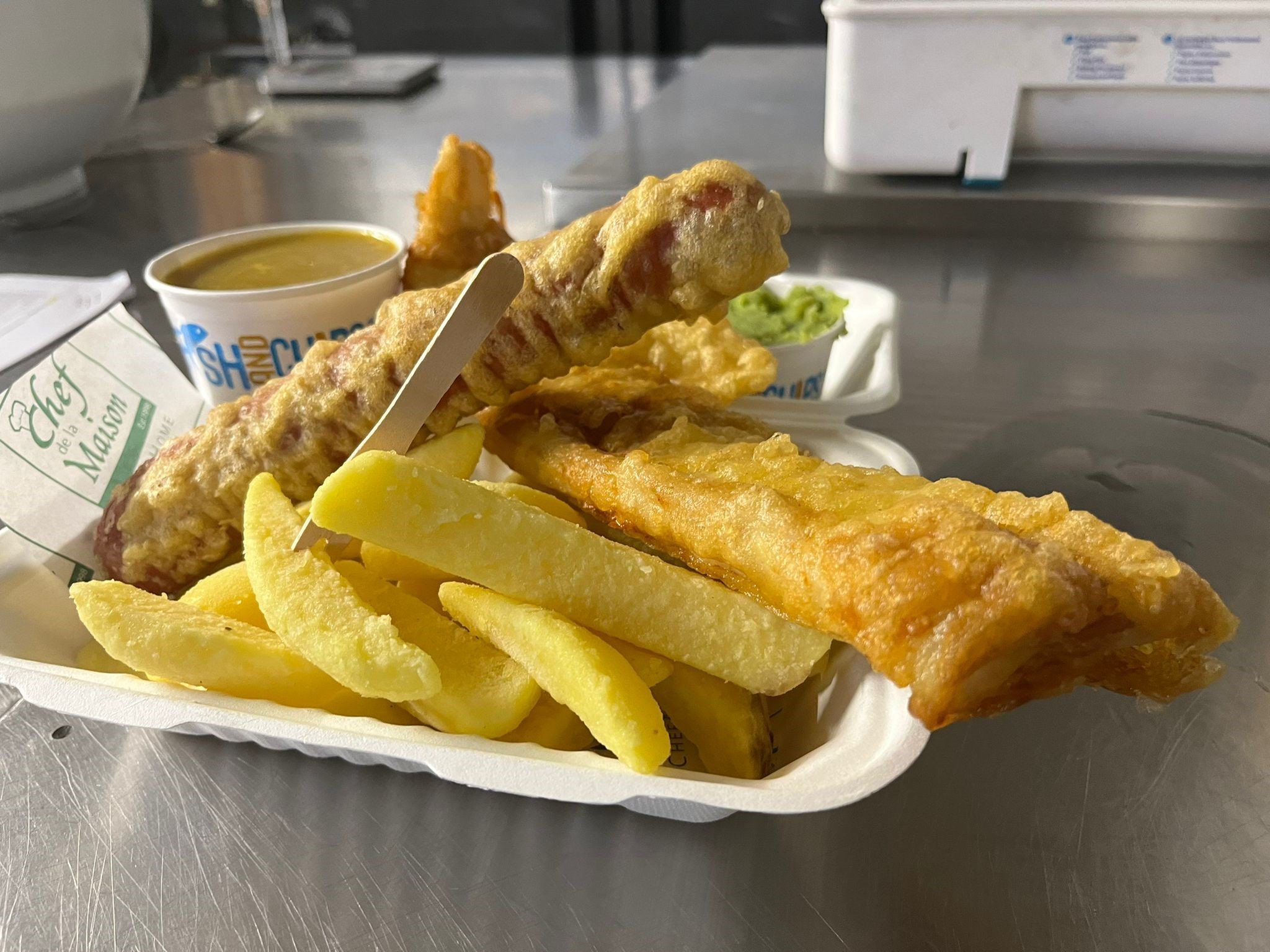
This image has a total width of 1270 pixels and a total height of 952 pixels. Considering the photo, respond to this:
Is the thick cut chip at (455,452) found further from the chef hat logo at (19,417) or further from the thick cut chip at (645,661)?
the chef hat logo at (19,417)

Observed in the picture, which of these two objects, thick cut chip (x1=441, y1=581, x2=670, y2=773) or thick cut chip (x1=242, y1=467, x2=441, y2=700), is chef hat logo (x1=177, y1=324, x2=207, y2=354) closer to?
thick cut chip (x1=242, y1=467, x2=441, y2=700)

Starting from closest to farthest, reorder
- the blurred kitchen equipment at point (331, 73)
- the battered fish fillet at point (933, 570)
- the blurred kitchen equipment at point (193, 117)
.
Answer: the battered fish fillet at point (933, 570)
the blurred kitchen equipment at point (193, 117)
the blurred kitchen equipment at point (331, 73)

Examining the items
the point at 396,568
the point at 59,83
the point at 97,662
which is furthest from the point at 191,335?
the point at 59,83

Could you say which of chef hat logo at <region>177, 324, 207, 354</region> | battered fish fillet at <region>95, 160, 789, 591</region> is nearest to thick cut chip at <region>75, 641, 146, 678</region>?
battered fish fillet at <region>95, 160, 789, 591</region>

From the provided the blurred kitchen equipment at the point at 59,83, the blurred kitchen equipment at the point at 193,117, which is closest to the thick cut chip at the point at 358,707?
the blurred kitchen equipment at the point at 59,83

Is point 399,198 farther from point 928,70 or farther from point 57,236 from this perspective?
point 928,70
